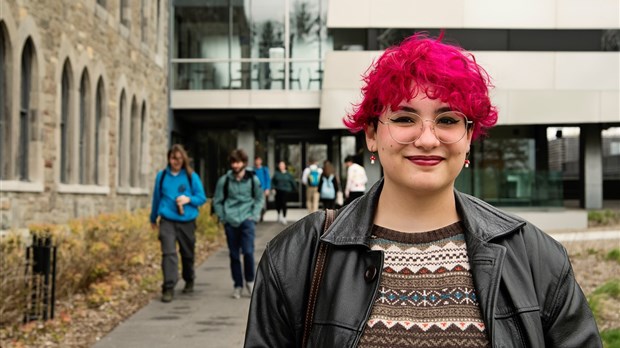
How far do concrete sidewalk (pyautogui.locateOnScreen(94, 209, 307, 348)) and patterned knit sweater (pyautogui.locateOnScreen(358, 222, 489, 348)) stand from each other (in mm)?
5391

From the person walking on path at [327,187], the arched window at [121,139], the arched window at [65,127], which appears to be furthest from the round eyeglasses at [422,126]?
the arched window at [121,139]

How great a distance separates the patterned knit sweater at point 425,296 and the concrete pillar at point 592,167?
25.3 m

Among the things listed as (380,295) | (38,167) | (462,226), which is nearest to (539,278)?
(462,226)

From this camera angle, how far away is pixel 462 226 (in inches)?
95.0

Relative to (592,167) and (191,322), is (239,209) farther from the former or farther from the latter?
(592,167)

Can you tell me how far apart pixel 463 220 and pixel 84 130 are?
15.7m

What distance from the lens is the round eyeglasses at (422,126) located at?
2352mm

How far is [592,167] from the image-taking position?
26516 mm

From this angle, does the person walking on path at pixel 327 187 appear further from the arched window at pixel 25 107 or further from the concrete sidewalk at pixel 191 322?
the concrete sidewalk at pixel 191 322

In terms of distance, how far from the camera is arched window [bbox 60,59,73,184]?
52.1ft

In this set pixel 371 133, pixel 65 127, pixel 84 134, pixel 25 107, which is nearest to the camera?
pixel 371 133

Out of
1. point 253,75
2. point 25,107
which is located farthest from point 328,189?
point 253,75

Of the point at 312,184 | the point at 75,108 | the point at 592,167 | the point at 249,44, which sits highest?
the point at 249,44

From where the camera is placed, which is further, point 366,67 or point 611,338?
point 366,67
